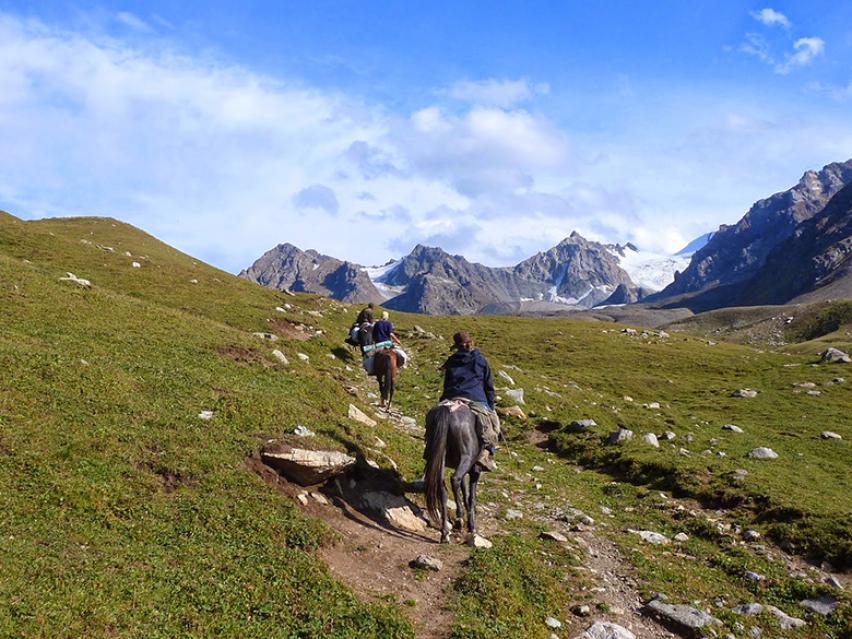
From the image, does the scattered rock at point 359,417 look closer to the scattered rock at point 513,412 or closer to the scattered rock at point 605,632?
the scattered rock at point 513,412

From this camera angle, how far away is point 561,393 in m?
36.8

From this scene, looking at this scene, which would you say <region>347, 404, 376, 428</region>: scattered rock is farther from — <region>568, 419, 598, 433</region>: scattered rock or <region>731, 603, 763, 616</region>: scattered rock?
<region>731, 603, 763, 616</region>: scattered rock

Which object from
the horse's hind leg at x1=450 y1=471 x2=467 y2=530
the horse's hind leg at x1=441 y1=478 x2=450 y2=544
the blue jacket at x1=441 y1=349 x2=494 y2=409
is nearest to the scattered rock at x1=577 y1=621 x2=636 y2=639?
the horse's hind leg at x1=441 y1=478 x2=450 y2=544

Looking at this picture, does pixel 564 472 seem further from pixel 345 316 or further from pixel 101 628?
pixel 345 316

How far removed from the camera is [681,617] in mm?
10906

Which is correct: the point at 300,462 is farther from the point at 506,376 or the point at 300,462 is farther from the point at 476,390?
the point at 506,376

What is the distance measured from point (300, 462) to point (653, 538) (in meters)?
10.4

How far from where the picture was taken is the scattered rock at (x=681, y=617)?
35.0 ft

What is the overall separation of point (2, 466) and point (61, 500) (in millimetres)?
1483

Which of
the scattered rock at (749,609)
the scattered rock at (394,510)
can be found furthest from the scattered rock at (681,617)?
the scattered rock at (394,510)

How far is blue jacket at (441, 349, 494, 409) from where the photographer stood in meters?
15.4

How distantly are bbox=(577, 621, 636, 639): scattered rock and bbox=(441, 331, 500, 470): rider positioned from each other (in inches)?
193

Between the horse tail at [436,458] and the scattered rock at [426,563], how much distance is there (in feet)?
6.90

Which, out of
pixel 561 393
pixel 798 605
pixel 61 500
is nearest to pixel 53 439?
pixel 61 500
